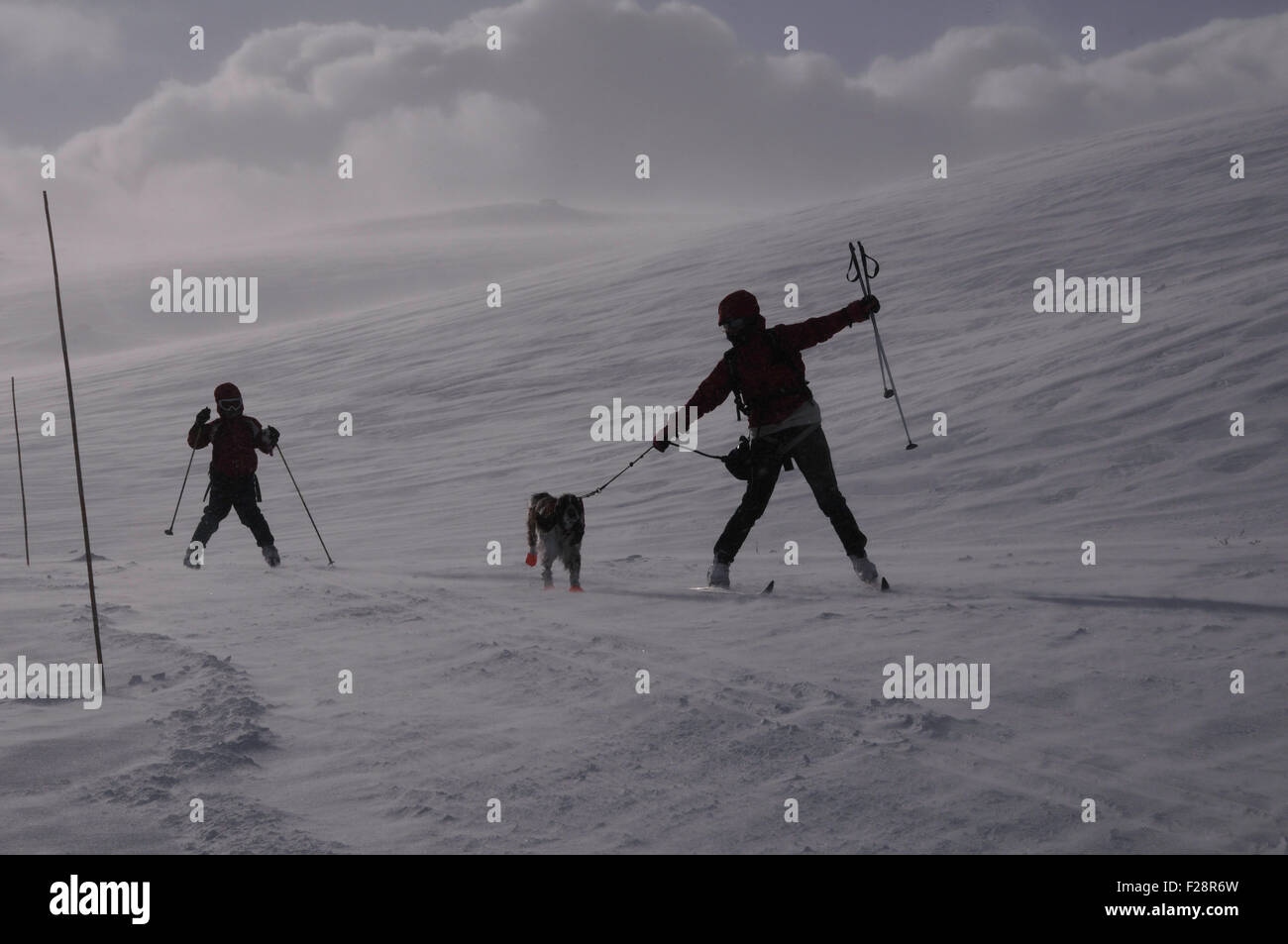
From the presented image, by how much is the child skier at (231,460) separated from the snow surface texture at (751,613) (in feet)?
1.82

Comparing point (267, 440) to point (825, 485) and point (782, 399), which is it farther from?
point (825, 485)

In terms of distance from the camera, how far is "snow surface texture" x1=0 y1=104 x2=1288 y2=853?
3.26m

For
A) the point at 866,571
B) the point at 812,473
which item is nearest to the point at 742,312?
the point at 812,473

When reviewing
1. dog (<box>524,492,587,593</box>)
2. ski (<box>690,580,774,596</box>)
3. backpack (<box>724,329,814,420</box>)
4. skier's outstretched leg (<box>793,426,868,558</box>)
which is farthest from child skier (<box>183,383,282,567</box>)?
skier's outstretched leg (<box>793,426,868,558</box>)

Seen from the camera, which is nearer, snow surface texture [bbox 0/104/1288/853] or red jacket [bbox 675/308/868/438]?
snow surface texture [bbox 0/104/1288/853]

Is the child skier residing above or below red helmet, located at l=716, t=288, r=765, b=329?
below

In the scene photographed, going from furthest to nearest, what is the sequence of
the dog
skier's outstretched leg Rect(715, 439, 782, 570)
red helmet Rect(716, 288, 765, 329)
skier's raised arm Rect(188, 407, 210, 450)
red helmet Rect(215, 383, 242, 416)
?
red helmet Rect(215, 383, 242, 416) < skier's raised arm Rect(188, 407, 210, 450) < the dog < skier's outstretched leg Rect(715, 439, 782, 570) < red helmet Rect(716, 288, 765, 329)

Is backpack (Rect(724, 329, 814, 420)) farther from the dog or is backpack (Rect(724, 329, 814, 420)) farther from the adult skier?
the dog

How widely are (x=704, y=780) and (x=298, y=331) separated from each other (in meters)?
33.1

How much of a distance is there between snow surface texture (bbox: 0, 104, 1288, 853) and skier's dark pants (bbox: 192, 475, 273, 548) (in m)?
0.40

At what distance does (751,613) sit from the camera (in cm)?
576

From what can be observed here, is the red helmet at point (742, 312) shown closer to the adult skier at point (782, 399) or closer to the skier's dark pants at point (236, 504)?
the adult skier at point (782, 399)

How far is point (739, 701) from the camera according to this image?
4172 millimetres

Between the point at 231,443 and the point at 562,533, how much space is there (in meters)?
3.92
